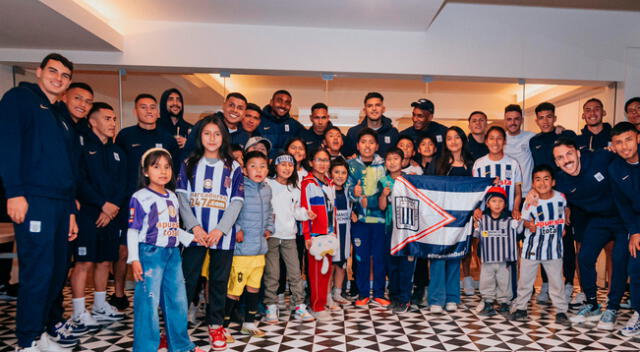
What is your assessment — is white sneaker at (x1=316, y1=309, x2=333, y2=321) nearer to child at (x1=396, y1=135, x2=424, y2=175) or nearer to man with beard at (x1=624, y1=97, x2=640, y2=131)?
child at (x1=396, y1=135, x2=424, y2=175)

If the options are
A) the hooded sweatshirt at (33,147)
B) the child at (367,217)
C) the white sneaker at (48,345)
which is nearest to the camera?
the hooded sweatshirt at (33,147)

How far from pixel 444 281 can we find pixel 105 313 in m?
3.21

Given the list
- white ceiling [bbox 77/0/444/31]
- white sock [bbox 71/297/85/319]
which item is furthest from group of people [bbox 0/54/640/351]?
white ceiling [bbox 77/0/444/31]

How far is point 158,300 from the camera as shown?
2961mm

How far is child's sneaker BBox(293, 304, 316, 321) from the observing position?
13.7 ft

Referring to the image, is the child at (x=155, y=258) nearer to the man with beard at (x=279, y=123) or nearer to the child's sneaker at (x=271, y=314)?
the child's sneaker at (x=271, y=314)

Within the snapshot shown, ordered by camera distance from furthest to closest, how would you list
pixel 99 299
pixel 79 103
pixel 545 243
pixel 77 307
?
pixel 545 243
pixel 99 299
pixel 79 103
pixel 77 307

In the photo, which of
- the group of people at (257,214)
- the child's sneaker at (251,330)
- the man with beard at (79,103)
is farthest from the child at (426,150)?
the man with beard at (79,103)

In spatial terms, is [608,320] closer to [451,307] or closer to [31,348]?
[451,307]

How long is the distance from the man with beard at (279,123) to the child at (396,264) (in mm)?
1487

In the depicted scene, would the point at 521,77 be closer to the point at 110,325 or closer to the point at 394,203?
the point at 394,203

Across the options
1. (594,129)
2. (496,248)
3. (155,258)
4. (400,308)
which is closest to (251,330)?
(155,258)

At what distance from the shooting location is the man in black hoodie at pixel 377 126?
5273 millimetres

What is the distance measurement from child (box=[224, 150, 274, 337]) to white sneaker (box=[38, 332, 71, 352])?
46.9 inches
